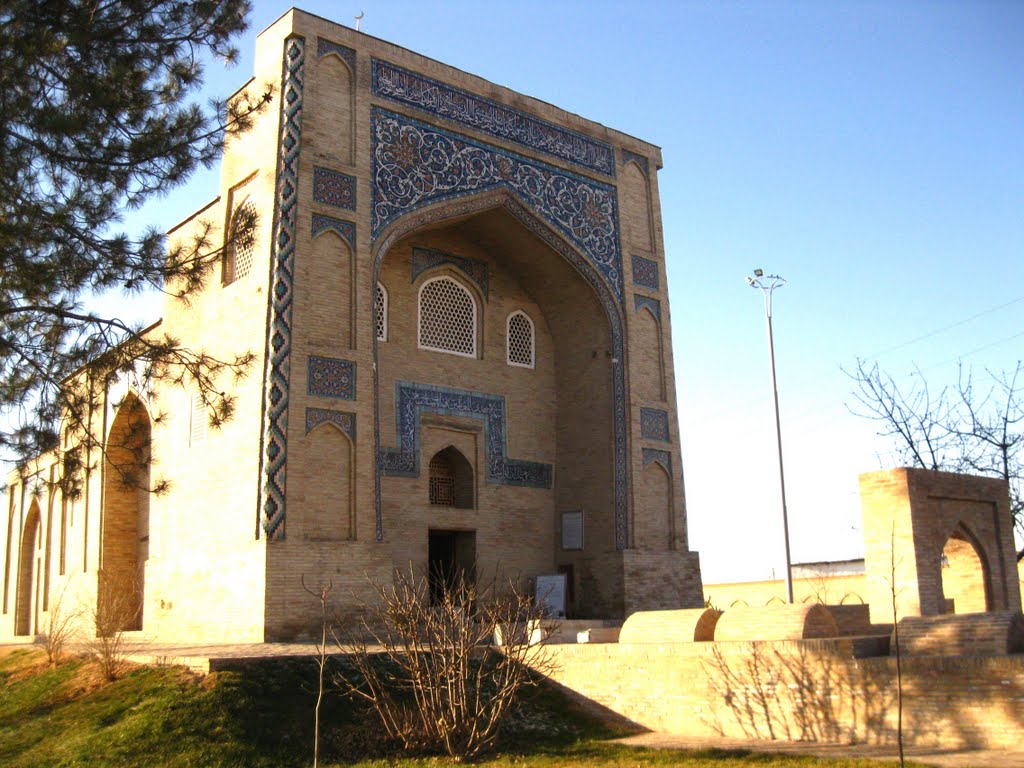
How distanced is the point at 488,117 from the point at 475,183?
3.26 ft

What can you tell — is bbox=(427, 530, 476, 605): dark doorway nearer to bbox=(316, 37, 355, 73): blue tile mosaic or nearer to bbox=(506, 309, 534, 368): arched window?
bbox=(506, 309, 534, 368): arched window

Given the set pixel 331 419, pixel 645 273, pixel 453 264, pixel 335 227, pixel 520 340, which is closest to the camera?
pixel 331 419

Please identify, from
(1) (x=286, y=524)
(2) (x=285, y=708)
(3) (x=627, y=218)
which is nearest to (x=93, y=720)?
(2) (x=285, y=708)

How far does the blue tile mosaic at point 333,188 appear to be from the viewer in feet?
36.6

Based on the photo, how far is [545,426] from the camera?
45.6ft

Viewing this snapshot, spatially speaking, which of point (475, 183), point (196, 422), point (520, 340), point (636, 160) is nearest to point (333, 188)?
point (475, 183)

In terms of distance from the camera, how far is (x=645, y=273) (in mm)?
14305

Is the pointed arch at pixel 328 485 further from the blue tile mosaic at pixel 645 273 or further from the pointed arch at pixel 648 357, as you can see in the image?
the blue tile mosaic at pixel 645 273

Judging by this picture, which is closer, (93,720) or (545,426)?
(93,720)

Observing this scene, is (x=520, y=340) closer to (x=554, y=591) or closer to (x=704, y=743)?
(x=554, y=591)

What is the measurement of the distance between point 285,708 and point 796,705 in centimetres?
351

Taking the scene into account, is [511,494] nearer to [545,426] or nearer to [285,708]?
[545,426]

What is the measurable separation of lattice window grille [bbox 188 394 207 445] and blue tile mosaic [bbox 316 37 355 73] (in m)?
3.88

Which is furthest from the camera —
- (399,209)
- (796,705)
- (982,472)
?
(982,472)
